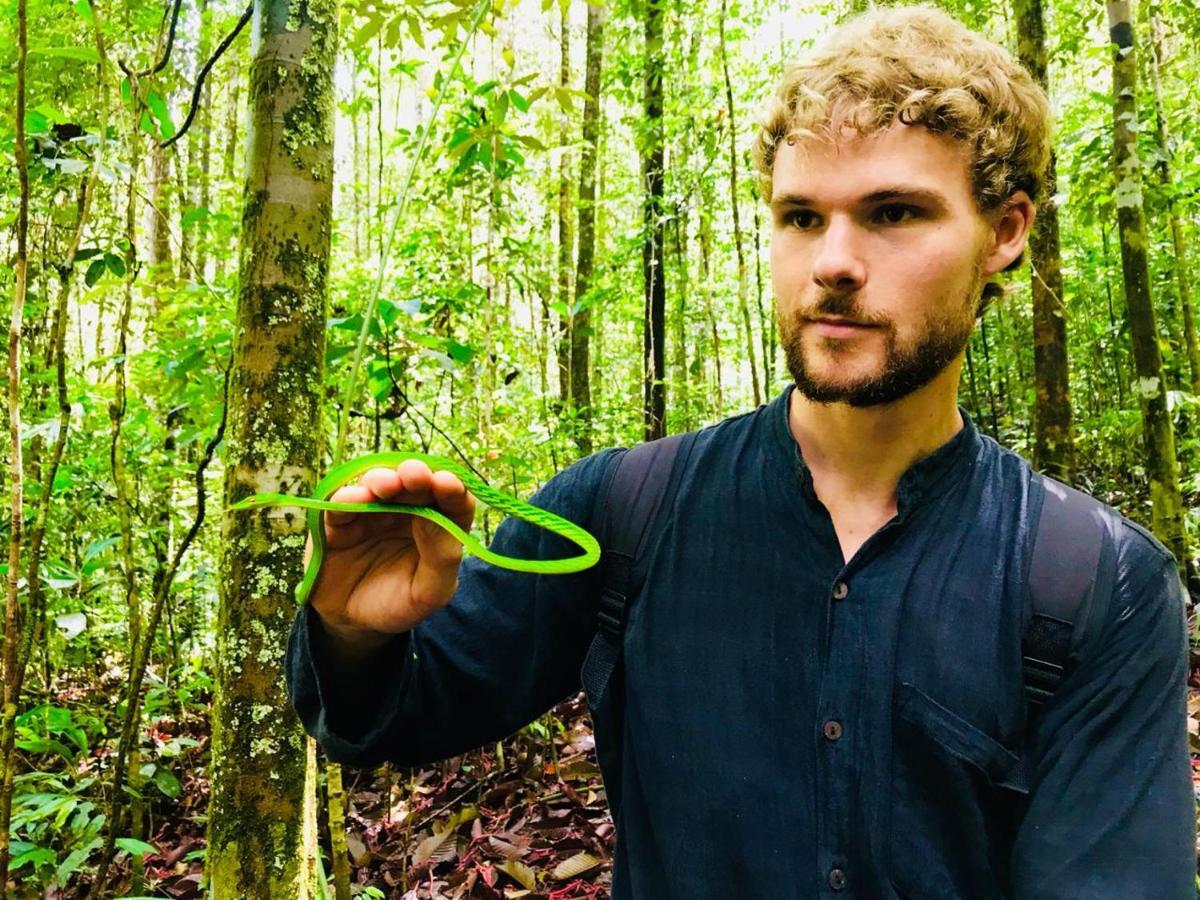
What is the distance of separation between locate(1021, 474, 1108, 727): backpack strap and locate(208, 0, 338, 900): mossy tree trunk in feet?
4.96

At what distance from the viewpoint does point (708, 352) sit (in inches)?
541

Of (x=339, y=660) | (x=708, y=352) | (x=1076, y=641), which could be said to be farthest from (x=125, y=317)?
(x=708, y=352)

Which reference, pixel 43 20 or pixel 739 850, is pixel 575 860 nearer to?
pixel 739 850

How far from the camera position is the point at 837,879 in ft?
4.32

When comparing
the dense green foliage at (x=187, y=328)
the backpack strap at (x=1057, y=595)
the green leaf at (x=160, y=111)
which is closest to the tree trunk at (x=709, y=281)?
the dense green foliage at (x=187, y=328)

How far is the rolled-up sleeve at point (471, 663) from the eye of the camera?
139cm

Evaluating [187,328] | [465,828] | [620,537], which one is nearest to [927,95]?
[620,537]

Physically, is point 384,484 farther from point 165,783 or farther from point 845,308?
point 165,783

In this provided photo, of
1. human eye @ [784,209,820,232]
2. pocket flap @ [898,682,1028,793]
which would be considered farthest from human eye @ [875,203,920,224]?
pocket flap @ [898,682,1028,793]

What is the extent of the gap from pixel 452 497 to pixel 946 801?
944 mm

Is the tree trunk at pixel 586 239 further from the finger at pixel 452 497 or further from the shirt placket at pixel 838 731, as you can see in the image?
the finger at pixel 452 497

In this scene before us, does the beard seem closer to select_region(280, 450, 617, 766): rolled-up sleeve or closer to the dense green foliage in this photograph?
select_region(280, 450, 617, 766): rolled-up sleeve

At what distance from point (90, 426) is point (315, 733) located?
13.6 feet

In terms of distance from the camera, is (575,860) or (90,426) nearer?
(575,860)
